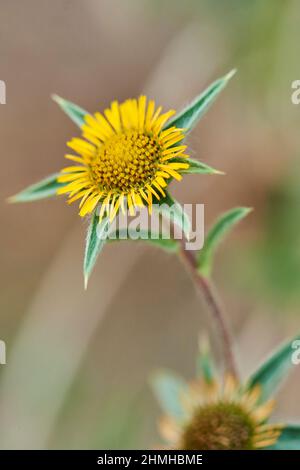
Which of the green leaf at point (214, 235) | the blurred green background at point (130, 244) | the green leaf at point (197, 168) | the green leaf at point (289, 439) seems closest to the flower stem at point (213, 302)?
the green leaf at point (214, 235)

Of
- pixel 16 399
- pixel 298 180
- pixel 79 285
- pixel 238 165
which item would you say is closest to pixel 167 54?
pixel 238 165

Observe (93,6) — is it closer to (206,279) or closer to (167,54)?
(167,54)

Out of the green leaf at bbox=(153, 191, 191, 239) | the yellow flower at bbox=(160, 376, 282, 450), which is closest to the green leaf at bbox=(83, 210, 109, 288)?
the green leaf at bbox=(153, 191, 191, 239)

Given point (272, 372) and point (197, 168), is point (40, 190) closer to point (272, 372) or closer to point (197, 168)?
point (197, 168)

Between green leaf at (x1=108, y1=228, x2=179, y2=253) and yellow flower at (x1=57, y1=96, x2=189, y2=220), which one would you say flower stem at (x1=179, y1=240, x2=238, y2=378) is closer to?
green leaf at (x1=108, y1=228, x2=179, y2=253)

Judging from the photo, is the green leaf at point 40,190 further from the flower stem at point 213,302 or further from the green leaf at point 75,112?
the flower stem at point 213,302

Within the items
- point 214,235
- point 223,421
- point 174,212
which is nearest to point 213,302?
point 214,235
